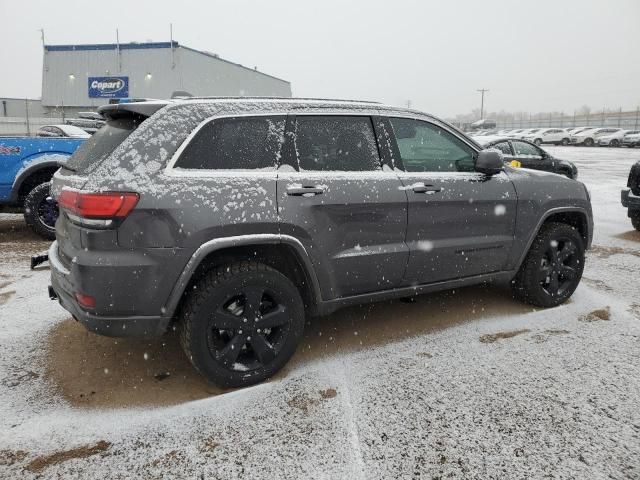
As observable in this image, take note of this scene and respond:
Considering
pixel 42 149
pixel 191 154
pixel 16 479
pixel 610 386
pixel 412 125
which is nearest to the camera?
pixel 16 479

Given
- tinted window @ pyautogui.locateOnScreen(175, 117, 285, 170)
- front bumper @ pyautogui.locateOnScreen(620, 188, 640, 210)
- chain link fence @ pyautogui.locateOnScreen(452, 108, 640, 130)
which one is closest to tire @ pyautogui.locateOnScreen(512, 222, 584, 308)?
tinted window @ pyautogui.locateOnScreen(175, 117, 285, 170)

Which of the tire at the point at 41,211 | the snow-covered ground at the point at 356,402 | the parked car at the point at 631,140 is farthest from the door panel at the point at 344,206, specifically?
the parked car at the point at 631,140

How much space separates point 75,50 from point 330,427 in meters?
41.8

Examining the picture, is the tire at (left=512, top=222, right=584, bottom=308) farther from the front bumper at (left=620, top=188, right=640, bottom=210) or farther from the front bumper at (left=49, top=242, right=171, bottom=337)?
the front bumper at (left=620, top=188, right=640, bottom=210)

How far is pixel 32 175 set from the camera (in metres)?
6.44

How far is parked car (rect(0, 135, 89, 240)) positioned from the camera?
6.25 meters

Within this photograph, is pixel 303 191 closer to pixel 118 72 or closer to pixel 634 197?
pixel 634 197

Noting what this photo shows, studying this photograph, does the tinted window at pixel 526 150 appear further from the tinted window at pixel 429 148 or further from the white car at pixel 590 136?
the white car at pixel 590 136

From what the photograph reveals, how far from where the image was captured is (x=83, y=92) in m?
36.9

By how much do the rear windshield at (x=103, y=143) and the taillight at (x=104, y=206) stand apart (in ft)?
1.11

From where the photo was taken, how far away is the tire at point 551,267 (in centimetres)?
415

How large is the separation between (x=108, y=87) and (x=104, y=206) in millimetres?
38608

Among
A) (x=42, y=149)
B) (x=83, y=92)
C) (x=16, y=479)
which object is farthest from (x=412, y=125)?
(x=83, y=92)

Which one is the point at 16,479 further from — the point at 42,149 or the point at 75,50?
the point at 75,50
